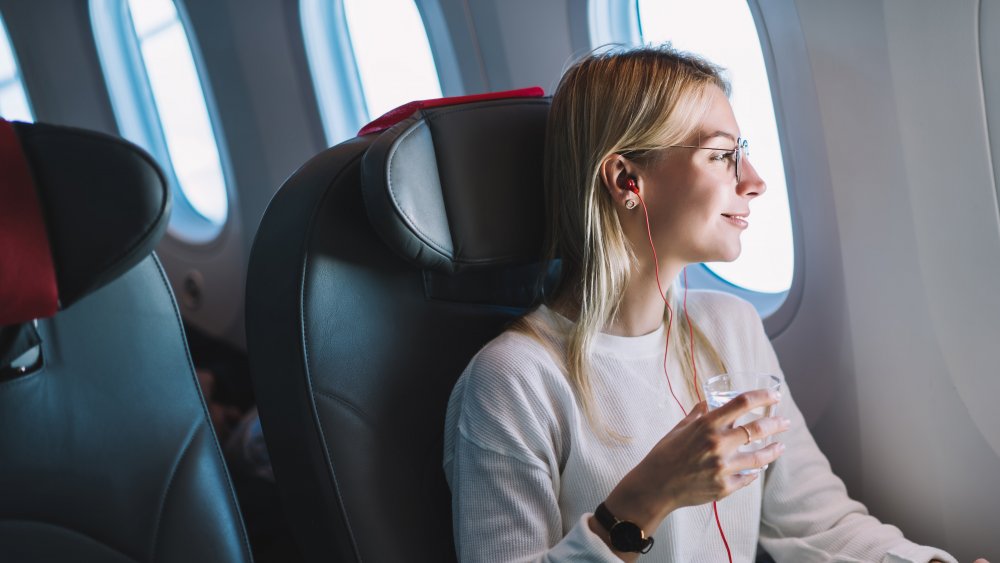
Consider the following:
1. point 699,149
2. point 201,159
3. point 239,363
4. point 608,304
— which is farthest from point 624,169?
point 201,159

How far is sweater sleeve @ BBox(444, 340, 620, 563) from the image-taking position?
4.13 feet

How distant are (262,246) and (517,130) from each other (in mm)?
481

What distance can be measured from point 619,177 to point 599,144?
71 mm

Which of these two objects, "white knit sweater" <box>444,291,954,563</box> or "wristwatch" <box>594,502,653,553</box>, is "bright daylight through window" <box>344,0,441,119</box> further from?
"wristwatch" <box>594,502,653,553</box>

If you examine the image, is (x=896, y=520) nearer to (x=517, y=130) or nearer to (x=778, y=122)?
(x=778, y=122)

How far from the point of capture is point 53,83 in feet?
15.9

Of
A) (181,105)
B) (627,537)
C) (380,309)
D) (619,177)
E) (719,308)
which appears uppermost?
(181,105)

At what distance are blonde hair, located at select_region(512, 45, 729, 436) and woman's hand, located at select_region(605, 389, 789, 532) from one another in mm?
→ 227

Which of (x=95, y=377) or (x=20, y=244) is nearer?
(x=20, y=244)

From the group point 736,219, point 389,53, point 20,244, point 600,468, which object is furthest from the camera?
point 389,53

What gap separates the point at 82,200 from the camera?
109cm

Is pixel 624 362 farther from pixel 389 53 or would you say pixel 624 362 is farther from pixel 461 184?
pixel 389 53

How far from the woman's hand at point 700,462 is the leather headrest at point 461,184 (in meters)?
0.47

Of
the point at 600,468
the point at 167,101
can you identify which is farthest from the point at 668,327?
the point at 167,101
